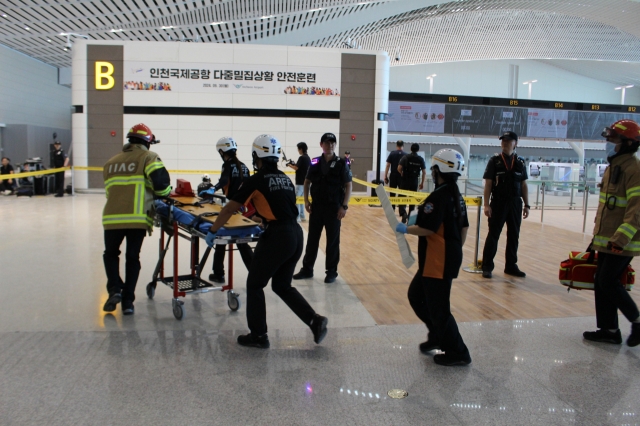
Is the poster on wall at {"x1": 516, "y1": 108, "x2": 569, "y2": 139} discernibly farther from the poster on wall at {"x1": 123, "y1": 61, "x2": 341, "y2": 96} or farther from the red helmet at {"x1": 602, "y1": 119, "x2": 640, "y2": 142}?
the red helmet at {"x1": 602, "y1": 119, "x2": 640, "y2": 142}

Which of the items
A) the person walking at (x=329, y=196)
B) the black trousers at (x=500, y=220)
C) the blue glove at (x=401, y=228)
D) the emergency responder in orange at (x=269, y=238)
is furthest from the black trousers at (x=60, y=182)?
the blue glove at (x=401, y=228)

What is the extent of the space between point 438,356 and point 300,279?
8.73 feet

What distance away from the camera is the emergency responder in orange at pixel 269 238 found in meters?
3.63

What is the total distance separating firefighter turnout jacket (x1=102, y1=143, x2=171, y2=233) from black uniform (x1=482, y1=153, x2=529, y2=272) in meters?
3.76

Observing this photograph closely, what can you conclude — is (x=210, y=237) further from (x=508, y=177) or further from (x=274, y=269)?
(x=508, y=177)

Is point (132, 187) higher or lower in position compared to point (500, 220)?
higher

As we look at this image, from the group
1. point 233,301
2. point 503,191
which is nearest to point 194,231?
point 233,301

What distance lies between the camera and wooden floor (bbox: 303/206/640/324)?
15.9 feet

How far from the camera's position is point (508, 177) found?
6.05 metres

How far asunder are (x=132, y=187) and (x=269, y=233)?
1.48 meters

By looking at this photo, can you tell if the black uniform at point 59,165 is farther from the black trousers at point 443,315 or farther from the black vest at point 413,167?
the black trousers at point 443,315

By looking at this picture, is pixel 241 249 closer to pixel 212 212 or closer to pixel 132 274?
pixel 212 212

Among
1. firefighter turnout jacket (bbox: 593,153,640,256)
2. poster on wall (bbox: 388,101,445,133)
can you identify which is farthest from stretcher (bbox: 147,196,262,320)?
poster on wall (bbox: 388,101,445,133)

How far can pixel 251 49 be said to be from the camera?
16391 mm
